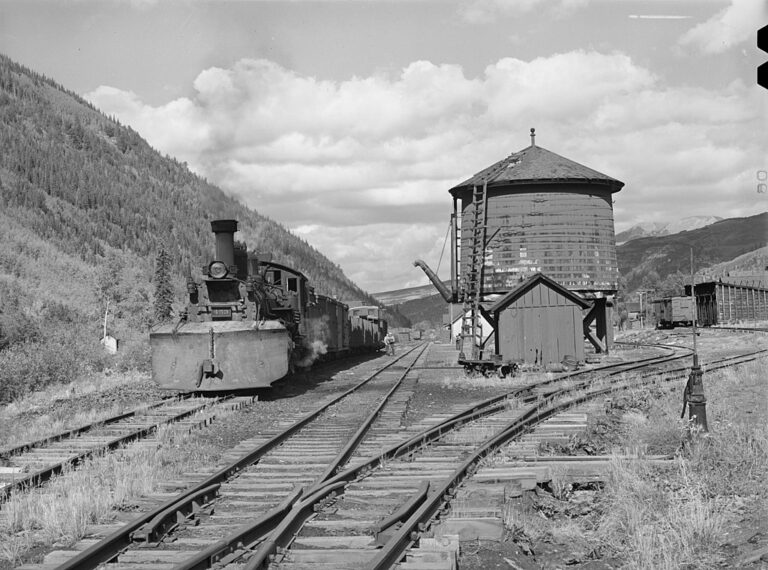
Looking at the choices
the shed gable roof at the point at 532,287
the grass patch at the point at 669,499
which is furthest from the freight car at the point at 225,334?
the shed gable roof at the point at 532,287

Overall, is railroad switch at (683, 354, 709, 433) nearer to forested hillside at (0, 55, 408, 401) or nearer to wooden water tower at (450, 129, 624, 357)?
forested hillside at (0, 55, 408, 401)

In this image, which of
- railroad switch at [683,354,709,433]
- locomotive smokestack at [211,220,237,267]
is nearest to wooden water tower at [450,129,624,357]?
locomotive smokestack at [211,220,237,267]

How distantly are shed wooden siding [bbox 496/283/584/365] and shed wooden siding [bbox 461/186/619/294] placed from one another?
8.58m

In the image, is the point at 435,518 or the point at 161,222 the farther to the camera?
the point at 161,222

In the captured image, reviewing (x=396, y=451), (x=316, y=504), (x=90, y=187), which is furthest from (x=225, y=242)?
(x=90, y=187)

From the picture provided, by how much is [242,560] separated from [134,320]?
1566 inches

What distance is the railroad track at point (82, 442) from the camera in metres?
8.82

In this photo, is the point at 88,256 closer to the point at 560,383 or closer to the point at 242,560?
the point at 560,383

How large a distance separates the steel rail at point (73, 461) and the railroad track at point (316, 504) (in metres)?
2.05

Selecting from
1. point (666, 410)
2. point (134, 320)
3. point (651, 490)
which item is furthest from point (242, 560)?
point (134, 320)

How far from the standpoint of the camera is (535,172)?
34.2 m

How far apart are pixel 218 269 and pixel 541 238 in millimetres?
20069

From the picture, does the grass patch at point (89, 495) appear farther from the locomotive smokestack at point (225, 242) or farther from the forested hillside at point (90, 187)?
the forested hillside at point (90, 187)

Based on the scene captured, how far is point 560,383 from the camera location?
19.6m
